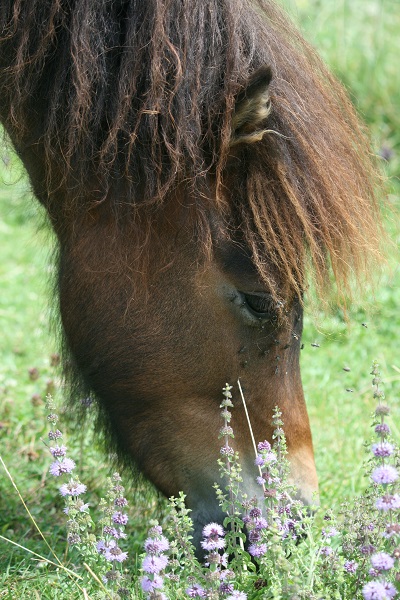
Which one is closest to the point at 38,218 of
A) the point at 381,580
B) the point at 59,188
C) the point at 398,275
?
the point at 59,188

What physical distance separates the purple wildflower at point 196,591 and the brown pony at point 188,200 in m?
0.48

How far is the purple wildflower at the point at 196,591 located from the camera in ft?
5.83

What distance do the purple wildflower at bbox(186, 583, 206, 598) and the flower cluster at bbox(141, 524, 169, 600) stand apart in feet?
0.23

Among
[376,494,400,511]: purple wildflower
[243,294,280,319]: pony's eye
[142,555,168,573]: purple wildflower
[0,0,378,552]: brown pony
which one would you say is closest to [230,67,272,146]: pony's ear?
[0,0,378,552]: brown pony

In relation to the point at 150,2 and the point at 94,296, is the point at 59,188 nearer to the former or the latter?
the point at 94,296

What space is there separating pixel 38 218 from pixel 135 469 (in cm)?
97

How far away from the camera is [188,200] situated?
2.26m

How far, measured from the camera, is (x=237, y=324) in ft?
7.47

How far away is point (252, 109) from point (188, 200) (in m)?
0.31

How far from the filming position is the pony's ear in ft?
6.81

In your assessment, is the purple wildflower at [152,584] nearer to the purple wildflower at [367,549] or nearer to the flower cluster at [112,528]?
the flower cluster at [112,528]

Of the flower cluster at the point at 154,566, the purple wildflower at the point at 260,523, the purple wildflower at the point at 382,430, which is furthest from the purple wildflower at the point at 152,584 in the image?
the purple wildflower at the point at 382,430

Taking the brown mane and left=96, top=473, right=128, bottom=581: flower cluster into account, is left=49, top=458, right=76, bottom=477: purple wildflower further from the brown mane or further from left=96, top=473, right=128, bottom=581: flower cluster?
the brown mane

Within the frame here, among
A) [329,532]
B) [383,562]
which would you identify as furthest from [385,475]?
[329,532]
